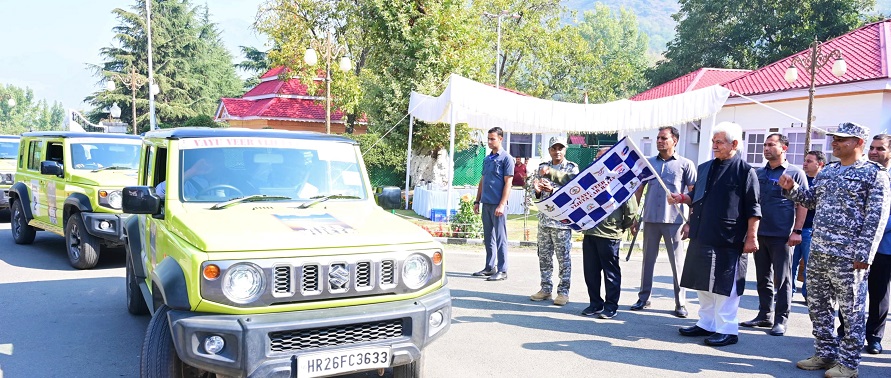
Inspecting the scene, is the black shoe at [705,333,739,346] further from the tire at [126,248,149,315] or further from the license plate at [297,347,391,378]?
the tire at [126,248,149,315]

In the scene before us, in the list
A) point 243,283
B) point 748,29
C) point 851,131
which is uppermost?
point 748,29

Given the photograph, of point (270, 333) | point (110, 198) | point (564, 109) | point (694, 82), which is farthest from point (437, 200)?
point (694, 82)

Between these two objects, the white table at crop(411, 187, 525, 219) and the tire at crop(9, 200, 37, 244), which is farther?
the white table at crop(411, 187, 525, 219)

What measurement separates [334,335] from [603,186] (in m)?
3.69

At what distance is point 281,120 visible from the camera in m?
33.1

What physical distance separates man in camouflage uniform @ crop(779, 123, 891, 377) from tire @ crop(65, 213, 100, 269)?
8158 mm

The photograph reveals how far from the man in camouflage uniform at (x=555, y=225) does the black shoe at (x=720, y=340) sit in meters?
1.70

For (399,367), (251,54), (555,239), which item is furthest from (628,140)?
(251,54)

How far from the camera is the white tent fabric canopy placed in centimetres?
1265

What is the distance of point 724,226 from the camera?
536 cm

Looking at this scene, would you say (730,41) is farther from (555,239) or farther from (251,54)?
(251,54)

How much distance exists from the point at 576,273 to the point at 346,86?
19553 mm

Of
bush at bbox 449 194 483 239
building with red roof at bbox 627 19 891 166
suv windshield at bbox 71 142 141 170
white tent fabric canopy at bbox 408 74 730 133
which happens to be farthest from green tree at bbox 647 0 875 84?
suv windshield at bbox 71 142 141 170

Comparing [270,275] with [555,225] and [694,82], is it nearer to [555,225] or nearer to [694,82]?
[555,225]
